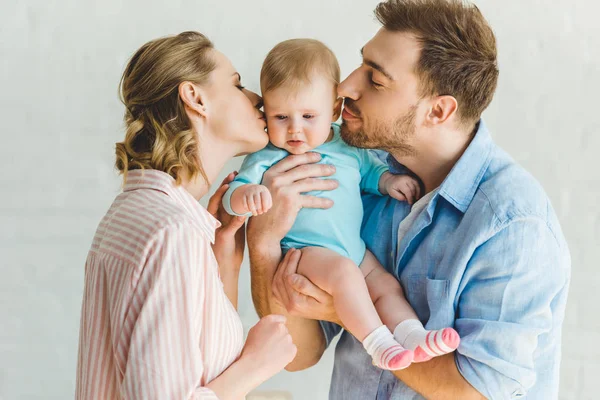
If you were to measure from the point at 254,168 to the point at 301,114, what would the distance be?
23 cm

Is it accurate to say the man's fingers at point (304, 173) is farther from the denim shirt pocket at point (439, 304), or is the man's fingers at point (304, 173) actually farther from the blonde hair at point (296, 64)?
the denim shirt pocket at point (439, 304)

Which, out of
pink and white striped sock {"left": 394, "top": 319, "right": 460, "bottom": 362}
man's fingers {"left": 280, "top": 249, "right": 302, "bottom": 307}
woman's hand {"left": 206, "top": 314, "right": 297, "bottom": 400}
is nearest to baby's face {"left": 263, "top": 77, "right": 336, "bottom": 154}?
man's fingers {"left": 280, "top": 249, "right": 302, "bottom": 307}

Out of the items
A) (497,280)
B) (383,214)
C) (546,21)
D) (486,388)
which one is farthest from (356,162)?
(546,21)

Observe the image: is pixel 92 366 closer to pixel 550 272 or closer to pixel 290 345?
pixel 290 345

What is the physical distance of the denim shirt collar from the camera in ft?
6.42

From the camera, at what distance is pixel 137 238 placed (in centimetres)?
162

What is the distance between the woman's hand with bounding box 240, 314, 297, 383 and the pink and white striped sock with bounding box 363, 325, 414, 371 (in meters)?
0.22

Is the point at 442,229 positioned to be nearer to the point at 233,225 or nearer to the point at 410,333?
the point at 410,333

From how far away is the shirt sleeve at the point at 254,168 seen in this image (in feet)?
7.01

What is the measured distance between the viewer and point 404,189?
2.17m

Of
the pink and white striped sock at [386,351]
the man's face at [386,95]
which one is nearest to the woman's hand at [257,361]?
the pink and white striped sock at [386,351]

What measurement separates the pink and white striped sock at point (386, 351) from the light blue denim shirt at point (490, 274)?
0.44 feet

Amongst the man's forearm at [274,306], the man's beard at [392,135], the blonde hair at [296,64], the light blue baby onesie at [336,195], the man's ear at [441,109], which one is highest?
the blonde hair at [296,64]

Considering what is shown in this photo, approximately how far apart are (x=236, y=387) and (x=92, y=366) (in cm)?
36
